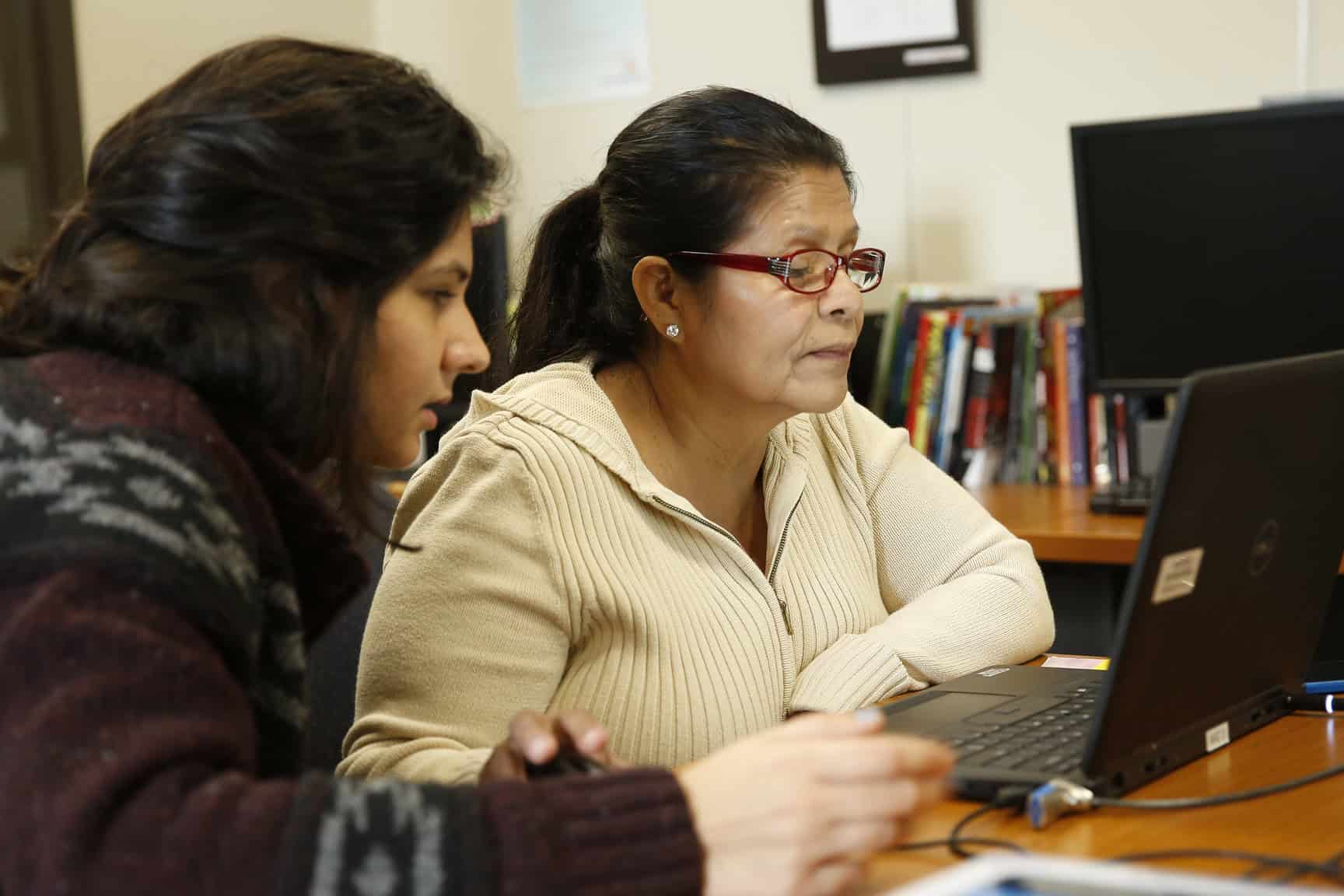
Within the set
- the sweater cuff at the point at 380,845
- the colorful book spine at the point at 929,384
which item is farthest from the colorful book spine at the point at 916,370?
the sweater cuff at the point at 380,845

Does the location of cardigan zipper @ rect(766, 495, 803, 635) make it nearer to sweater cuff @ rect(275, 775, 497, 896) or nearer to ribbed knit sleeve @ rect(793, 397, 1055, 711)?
ribbed knit sleeve @ rect(793, 397, 1055, 711)

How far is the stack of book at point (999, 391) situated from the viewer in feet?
8.15

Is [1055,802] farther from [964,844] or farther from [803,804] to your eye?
[803,804]

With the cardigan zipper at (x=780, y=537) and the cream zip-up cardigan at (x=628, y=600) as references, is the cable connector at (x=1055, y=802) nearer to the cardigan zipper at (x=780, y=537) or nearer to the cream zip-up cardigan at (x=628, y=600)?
the cream zip-up cardigan at (x=628, y=600)

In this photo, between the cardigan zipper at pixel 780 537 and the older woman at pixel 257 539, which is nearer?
the older woman at pixel 257 539

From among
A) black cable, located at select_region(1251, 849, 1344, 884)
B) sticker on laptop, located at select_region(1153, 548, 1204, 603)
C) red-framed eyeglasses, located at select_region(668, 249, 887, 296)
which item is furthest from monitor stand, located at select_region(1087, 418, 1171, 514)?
black cable, located at select_region(1251, 849, 1344, 884)

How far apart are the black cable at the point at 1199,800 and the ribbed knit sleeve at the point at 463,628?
1.49 feet

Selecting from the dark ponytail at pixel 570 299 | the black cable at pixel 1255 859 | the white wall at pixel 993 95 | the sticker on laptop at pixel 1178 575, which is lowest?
the black cable at pixel 1255 859

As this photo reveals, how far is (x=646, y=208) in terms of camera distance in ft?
5.21

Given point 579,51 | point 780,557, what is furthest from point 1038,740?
point 579,51

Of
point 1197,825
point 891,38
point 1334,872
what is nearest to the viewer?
point 1334,872

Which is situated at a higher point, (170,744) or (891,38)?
(891,38)

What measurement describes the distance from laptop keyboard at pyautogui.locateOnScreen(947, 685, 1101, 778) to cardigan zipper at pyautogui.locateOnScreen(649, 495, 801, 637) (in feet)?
1.06

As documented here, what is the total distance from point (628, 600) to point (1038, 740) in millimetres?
394
